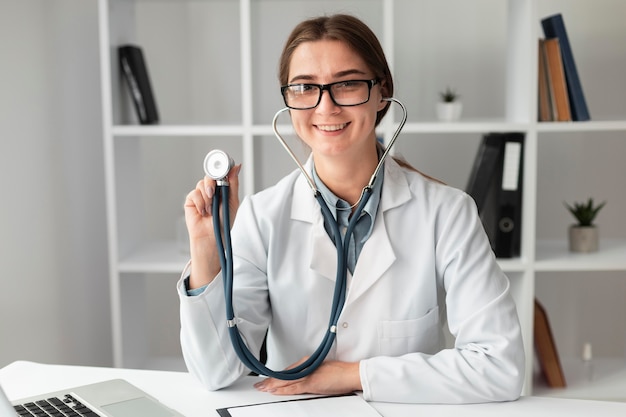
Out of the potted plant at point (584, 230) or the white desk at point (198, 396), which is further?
the potted plant at point (584, 230)

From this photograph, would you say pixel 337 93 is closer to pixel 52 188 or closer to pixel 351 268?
pixel 351 268

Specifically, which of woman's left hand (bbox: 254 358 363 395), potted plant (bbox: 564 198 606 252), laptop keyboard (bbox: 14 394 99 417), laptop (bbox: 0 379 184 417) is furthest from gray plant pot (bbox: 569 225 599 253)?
laptop keyboard (bbox: 14 394 99 417)

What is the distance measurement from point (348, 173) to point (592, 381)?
4.43ft

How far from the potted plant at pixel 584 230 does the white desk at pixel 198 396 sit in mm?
1210

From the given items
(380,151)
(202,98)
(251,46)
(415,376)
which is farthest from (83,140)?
(415,376)

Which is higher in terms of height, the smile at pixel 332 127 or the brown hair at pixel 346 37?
the brown hair at pixel 346 37

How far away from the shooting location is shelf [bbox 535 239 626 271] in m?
2.32

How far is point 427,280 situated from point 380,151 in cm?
30

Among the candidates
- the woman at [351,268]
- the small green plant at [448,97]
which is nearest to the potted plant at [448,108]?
the small green plant at [448,97]

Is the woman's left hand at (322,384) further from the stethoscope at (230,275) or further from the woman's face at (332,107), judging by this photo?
the woman's face at (332,107)

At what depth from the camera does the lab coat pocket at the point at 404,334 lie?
58.2 inches

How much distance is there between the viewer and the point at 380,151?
162cm

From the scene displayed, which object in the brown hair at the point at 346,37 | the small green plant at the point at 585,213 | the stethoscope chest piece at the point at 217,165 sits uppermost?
the brown hair at the point at 346,37

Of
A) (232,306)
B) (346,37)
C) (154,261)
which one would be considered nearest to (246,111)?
(154,261)
